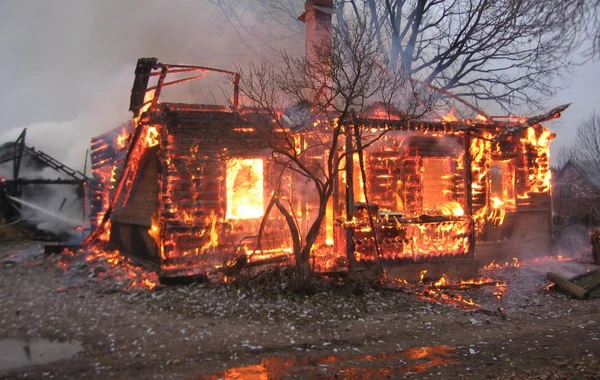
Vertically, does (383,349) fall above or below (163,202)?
below

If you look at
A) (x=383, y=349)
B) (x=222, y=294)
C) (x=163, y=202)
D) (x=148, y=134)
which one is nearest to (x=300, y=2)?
(x=148, y=134)

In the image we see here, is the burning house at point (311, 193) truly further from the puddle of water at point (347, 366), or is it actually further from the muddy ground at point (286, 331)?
the puddle of water at point (347, 366)

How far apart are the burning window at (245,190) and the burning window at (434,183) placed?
579 cm

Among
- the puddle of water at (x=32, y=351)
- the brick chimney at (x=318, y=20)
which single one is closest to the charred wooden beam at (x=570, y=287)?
the puddle of water at (x=32, y=351)

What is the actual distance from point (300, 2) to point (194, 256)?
18.1 meters

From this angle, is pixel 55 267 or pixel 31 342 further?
pixel 55 267

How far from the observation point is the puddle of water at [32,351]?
5.65 m

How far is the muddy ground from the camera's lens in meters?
5.54

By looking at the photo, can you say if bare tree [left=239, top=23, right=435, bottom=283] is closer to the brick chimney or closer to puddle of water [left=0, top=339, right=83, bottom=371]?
puddle of water [left=0, top=339, right=83, bottom=371]

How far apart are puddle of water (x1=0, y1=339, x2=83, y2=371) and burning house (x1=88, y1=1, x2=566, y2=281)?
3.34 meters

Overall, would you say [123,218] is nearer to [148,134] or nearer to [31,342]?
[148,134]

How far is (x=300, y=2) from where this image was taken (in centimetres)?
2452

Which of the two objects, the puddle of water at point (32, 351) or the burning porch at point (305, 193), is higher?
the burning porch at point (305, 193)

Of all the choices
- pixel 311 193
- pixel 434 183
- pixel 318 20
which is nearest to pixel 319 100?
pixel 311 193
